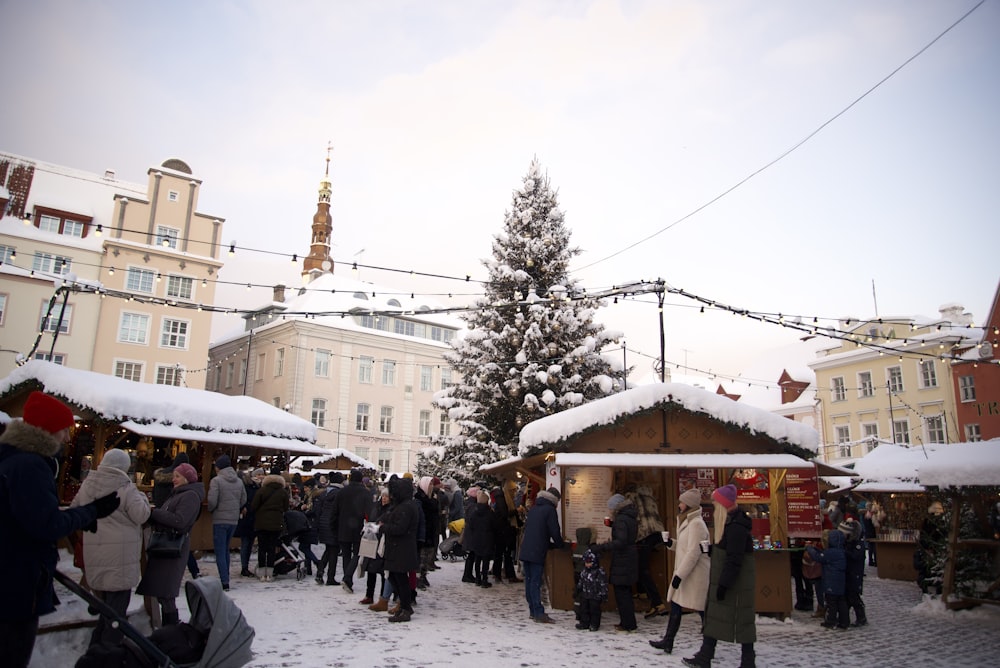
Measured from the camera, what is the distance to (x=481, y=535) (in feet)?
42.8

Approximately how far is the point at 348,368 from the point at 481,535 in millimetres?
33254

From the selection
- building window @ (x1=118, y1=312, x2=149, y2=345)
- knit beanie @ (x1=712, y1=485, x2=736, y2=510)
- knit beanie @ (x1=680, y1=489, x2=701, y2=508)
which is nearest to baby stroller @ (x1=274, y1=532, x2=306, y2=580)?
knit beanie @ (x1=680, y1=489, x2=701, y2=508)

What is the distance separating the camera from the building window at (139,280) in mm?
34969

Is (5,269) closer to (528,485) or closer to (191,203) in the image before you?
(191,203)

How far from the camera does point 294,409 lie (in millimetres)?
42094

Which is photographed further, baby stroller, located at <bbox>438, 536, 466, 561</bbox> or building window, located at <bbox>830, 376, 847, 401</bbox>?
building window, located at <bbox>830, 376, 847, 401</bbox>

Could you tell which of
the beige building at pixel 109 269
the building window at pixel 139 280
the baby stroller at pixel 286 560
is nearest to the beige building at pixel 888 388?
the baby stroller at pixel 286 560

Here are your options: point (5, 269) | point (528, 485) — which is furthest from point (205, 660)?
point (5, 269)

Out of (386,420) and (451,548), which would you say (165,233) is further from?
(451,548)

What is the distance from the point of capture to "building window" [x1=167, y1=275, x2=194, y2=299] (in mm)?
35938

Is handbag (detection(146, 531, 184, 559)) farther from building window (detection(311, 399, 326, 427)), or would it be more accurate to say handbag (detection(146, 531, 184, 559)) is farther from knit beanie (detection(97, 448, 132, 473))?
building window (detection(311, 399, 326, 427))

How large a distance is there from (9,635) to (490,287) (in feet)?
62.4

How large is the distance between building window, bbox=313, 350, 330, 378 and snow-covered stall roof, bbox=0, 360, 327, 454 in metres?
25.5

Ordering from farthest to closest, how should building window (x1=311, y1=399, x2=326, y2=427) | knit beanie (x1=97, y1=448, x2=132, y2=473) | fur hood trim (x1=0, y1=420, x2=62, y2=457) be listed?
1. building window (x1=311, y1=399, x2=326, y2=427)
2. knit beanie (x1=97, y1=448, x2=132, y2=473)
3. fur hood trim (x1=0, y1=420, x2=62, y2=457)
